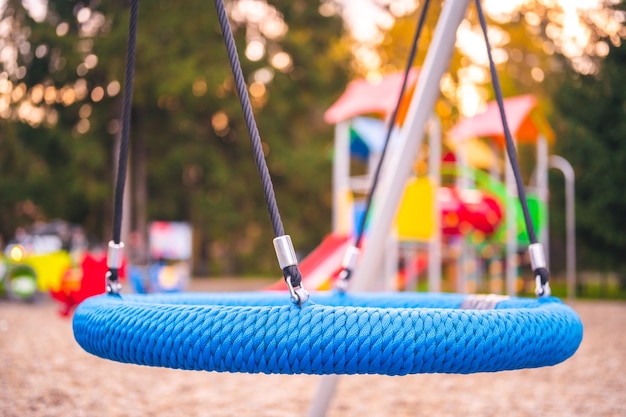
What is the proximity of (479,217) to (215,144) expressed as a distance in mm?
10573

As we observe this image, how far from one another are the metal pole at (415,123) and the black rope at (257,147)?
29.2 inches

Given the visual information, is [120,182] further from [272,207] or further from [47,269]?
[47,269]

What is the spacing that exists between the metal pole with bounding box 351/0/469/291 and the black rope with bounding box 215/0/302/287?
0.74 m

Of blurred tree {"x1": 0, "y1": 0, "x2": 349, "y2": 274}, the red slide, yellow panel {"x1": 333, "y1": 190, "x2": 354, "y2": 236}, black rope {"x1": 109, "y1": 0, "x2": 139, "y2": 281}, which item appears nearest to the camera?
black rope {"x1": 109, "y1": 0, "x2": 139, "y2": 281}

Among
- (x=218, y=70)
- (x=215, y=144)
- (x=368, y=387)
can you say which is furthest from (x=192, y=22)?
(x=368, y=387)

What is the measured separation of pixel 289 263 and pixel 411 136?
871mm

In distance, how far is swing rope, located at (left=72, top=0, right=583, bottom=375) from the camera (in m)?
0.83

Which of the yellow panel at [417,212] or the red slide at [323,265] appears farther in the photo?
the yellow panel at [417,212]

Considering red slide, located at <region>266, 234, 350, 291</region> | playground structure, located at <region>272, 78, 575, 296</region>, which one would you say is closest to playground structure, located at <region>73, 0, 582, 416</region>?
red slide, located at <region>266, 234, 350, 291</region>

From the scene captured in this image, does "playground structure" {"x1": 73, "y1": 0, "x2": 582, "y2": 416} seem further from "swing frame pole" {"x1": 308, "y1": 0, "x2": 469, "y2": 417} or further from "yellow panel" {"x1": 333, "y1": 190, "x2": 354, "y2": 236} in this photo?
"yellow panel" {"x1": 333, "y1": 190, "x2": 354, "y2": 236}

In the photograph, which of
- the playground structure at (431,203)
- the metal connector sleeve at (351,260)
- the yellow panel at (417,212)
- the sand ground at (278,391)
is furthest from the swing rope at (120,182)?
the yellow panel at (417,212)

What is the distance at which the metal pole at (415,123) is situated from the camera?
157 cm

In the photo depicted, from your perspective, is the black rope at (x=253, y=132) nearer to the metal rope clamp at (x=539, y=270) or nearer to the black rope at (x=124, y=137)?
the black rope at (x=124, y=137)

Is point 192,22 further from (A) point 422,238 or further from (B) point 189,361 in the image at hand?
(B) point 189,361
